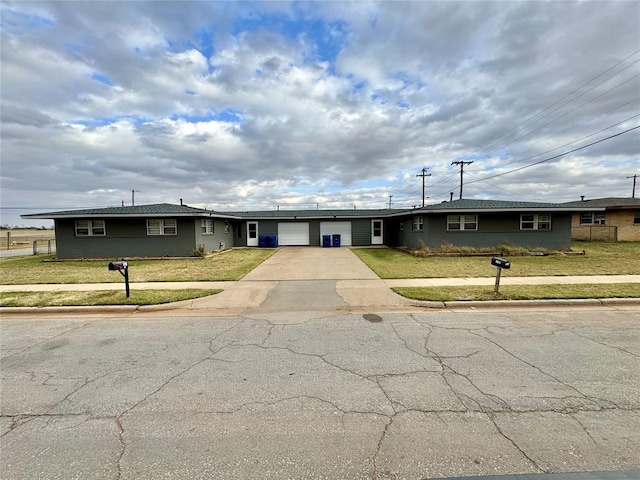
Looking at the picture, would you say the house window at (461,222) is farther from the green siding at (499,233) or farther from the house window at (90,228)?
the house window at (90,228)

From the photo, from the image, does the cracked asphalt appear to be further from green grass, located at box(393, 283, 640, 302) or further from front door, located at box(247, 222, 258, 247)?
front door, located at box(247, 222, 258, 247)

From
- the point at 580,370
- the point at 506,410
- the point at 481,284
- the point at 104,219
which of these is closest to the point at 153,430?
the point at 506,410

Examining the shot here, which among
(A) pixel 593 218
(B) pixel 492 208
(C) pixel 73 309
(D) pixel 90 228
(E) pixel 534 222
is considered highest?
(B) pixel 492 208

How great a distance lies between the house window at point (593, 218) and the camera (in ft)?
82.4

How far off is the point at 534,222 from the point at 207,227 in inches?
780

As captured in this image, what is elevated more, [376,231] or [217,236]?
[376,231]

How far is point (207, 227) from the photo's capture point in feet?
65.1

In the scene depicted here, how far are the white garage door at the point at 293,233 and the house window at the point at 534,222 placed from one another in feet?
50.2

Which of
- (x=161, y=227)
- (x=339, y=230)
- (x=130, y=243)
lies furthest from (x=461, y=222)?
(x=130, y=243)

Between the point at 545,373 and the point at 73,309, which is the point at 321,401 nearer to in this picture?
the point at 545,373

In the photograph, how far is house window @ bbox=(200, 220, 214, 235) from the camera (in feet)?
62.7

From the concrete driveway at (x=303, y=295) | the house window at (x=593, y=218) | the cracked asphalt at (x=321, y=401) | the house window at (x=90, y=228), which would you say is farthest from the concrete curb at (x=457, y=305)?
the house window at (x=593, y=218)

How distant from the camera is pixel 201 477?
7.69ft

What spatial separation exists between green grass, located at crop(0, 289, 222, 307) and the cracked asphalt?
1.77m
